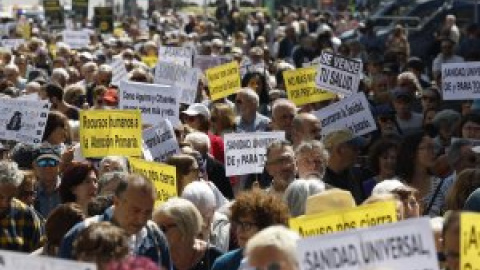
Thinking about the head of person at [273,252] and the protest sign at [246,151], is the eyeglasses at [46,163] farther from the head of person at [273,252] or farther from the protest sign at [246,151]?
the head of person at [273,252]

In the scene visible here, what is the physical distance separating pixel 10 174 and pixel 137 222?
177 centimetres

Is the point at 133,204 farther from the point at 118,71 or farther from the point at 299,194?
the point at 118,71

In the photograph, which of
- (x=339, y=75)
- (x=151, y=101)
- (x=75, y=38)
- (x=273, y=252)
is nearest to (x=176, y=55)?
(x=339, y=75)

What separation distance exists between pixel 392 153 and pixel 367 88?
7805 millimetres

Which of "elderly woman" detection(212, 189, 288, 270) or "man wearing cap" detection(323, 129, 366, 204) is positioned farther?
"man wearing cap" detection(323, 129, 366, 204)

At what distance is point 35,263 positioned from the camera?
645cm

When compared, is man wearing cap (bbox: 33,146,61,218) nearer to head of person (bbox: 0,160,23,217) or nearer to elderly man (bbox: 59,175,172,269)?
head of person (bbox: 0,160,23,217)

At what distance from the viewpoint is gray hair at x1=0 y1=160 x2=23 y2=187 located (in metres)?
9.88

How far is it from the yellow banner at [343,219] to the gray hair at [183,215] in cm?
89

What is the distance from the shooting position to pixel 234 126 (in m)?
15.2

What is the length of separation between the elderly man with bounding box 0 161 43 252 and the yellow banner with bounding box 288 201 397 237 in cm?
231

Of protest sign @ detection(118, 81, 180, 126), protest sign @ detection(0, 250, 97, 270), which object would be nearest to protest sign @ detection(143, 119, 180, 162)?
protest sign @ detection(118, 81, 180, 126)

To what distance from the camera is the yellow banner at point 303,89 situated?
16766mm

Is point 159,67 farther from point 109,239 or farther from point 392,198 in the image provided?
point 109,239
